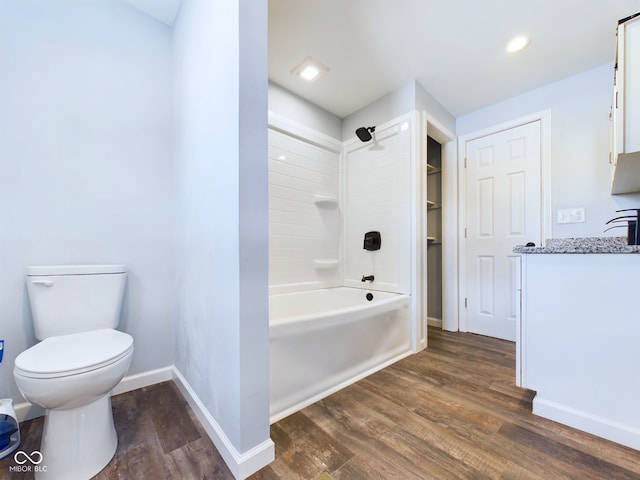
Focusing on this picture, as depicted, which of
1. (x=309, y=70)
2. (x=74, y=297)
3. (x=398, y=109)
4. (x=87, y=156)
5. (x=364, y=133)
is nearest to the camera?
(x=74, y=297)

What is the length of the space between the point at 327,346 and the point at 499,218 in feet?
7.13

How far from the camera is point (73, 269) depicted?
1.36m

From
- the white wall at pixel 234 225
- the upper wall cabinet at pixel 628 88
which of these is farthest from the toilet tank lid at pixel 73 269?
the upper wall cabinet at pixel 628 88

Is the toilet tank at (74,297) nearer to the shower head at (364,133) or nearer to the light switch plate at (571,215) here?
the shower head at (364,133)

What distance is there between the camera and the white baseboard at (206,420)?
98cm

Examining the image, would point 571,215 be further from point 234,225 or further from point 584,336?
point 234,225

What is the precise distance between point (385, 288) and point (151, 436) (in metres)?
1.93

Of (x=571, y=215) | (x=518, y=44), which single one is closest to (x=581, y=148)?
(x=571, y=215)

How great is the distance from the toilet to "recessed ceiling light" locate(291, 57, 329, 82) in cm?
199

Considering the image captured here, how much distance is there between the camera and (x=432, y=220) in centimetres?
309

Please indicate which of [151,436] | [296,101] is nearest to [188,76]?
[296,101]

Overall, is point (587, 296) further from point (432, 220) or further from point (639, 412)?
point (432, 220)

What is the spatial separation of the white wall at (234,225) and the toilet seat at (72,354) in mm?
358

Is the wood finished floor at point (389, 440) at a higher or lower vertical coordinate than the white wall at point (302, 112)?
lower
